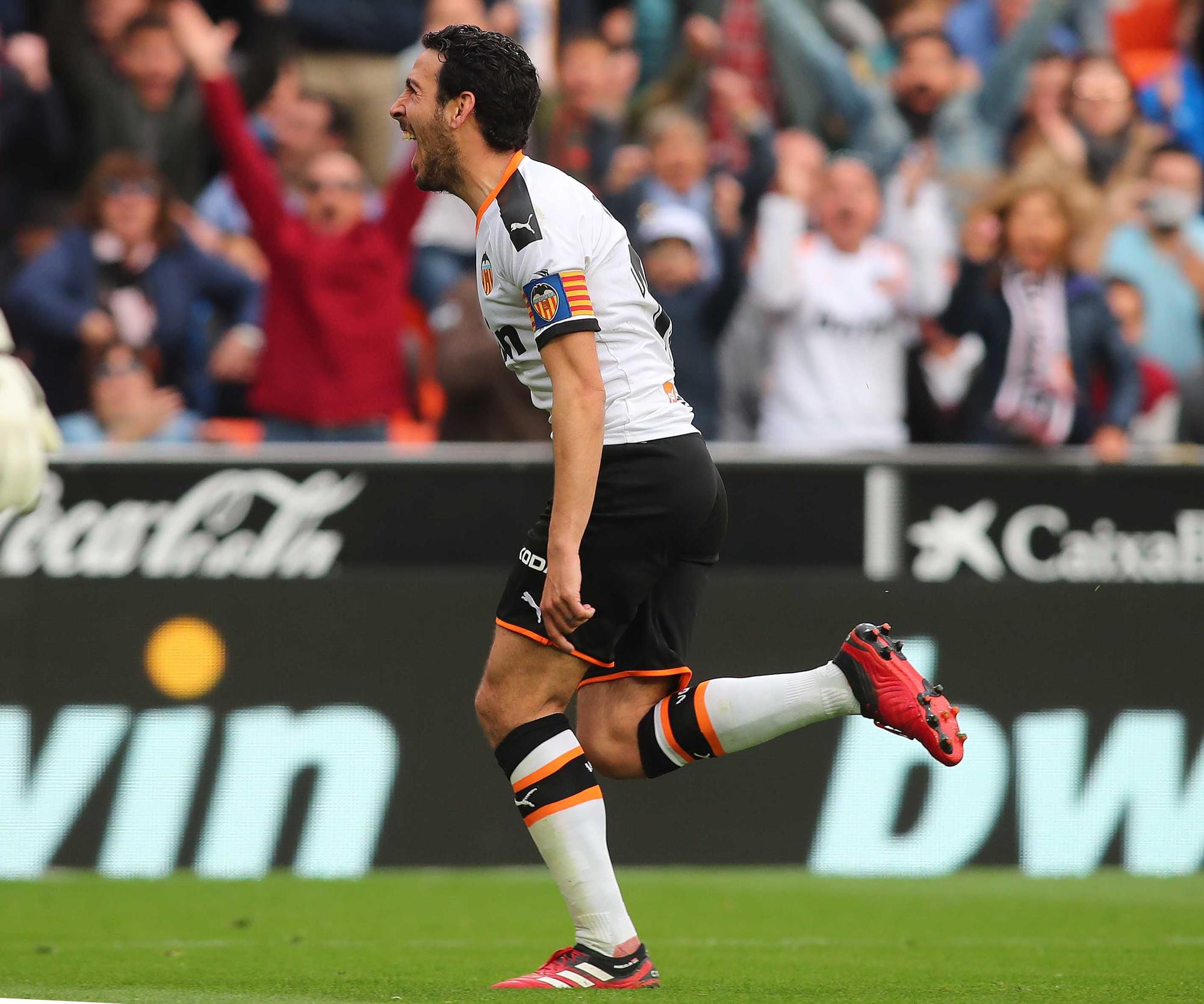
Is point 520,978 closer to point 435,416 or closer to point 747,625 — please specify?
point 747,625

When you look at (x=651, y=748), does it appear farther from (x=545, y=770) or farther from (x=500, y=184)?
(x=500, y=184)

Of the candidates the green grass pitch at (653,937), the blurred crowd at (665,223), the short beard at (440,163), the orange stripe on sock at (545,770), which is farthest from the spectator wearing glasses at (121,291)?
the orange stripe on sock at (545,770)

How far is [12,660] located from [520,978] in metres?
3.99

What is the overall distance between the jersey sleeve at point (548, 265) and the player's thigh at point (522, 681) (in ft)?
2.50

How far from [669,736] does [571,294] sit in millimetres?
1221

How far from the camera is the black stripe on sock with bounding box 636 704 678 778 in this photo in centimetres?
539

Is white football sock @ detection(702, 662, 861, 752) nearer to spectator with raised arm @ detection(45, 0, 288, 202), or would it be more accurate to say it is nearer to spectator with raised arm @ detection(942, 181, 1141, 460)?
spectator with raised arm @ detection(942, 181, 1141, 460)

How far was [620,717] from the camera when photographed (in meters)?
5.45

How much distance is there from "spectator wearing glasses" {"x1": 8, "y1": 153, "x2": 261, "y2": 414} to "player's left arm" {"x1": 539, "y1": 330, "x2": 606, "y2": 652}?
5.17 metres

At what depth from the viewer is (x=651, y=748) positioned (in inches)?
212

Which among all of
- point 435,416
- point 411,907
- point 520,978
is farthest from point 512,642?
point 435,416

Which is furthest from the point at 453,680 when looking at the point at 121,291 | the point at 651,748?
the point at 651,748

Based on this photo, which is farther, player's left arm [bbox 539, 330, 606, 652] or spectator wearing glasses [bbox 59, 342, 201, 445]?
spectator wearing glasses [bbox 59, 342, 201, 445]

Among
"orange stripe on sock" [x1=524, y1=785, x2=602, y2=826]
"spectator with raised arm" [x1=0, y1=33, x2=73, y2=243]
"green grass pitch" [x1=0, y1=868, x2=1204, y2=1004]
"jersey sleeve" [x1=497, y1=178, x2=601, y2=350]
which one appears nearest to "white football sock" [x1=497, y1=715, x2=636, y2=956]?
"orange stripe on sock" [x1=524, y1=785, x2=602, y2=826]
